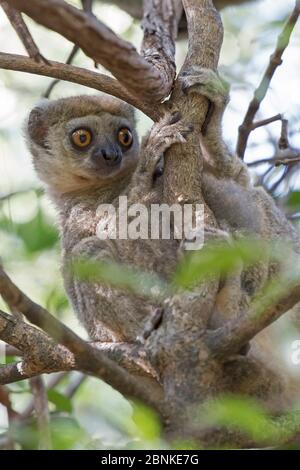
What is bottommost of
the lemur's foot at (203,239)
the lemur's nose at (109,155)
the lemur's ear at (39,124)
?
the lemur's foot at (203,239)

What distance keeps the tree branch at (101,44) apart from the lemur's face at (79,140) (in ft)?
5.52

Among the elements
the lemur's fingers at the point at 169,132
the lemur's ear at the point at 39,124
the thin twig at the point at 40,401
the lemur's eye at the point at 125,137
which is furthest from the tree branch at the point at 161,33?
the thin twig at the point at 40,401

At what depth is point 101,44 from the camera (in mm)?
3193

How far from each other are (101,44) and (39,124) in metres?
3.15

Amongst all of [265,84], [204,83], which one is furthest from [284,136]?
[204,83]

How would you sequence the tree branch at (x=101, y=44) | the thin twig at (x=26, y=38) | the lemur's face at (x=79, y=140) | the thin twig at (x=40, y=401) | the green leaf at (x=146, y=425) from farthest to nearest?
the lemur's face at (x=79, y=140) < the thin twig at (x=40, y=401) < the thin twig at (x=26, y=38) < the tree branch at (x=101, y=44) < the green leaf at (x=146, y=425)

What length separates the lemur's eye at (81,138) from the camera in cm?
604

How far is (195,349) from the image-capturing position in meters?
3.69

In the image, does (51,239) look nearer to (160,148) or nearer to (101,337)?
(160,148)

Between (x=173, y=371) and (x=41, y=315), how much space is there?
5.07ft

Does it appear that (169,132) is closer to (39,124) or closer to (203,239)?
(203,239)

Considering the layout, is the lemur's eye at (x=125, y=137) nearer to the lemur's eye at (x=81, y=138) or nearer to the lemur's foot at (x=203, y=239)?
the lemur's eye at (x=81, y=138)

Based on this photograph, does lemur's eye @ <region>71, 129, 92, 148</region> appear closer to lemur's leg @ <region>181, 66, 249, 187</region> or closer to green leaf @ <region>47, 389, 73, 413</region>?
lemur's leg @ <region>181, 66, 249, 187</region>
